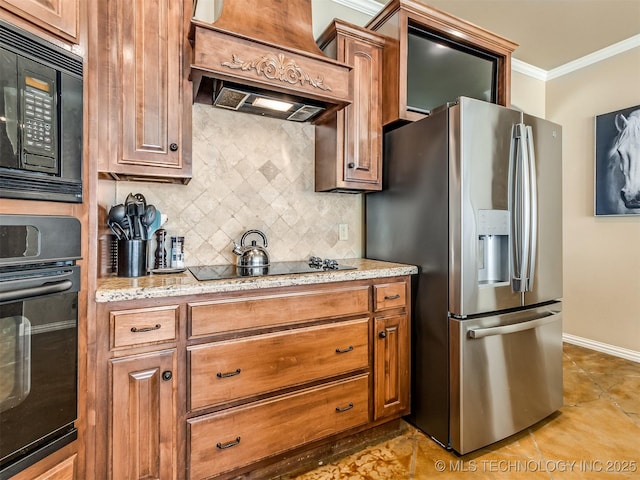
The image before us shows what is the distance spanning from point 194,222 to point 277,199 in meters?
0.57

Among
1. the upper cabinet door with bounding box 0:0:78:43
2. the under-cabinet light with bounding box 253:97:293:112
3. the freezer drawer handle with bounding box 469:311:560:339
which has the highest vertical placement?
the under-cabinet light with bounding box 253:97:293:112

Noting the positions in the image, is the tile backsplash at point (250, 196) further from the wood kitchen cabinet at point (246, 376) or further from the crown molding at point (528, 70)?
the crown molding at point (528, 70)

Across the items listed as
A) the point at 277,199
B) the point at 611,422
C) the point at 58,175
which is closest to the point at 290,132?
the point at 277,199

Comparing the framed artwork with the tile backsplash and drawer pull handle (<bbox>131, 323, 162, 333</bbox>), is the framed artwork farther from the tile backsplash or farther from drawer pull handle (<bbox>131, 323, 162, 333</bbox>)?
drawer pull handle (<bbox>131, 323, 162, 333</bbox>)

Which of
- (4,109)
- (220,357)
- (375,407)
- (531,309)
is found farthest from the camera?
(531,309)

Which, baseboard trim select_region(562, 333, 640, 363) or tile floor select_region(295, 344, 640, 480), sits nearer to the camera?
tile floor select_region(295, 344, 640, 480)

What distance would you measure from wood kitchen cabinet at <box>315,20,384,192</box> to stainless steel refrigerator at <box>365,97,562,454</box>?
0.20 m

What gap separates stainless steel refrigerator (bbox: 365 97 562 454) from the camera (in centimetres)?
181

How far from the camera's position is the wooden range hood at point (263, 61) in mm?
1592

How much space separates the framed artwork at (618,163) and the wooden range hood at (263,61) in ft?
9.49

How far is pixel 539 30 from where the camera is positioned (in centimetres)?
307

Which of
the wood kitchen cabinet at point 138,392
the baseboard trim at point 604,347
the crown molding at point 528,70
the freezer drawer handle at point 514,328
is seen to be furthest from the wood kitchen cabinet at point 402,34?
the baseboard trim at point 604,347

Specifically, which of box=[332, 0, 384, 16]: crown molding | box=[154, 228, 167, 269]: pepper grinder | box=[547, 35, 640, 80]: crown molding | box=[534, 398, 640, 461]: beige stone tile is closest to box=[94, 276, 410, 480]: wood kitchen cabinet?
box=[154, 228, 167, 269]: pepper grinder

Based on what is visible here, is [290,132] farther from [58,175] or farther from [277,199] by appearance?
[58,175]
